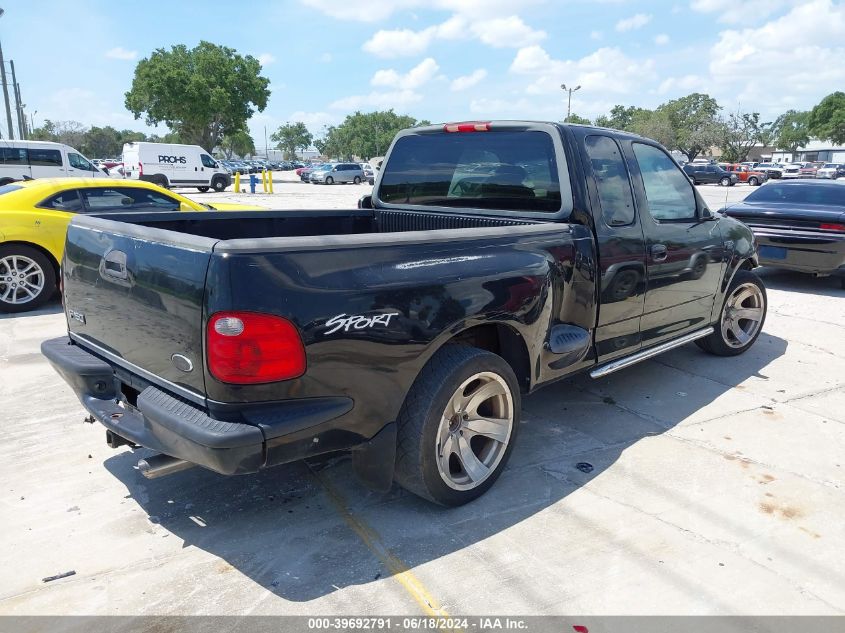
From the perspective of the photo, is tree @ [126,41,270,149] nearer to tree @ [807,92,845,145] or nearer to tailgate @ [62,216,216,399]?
tailgate @ [62,216,216,399]

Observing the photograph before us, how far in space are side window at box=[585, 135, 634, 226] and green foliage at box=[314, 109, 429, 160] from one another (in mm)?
103403

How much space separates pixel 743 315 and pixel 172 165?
95.0ft

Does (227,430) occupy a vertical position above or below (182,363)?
below

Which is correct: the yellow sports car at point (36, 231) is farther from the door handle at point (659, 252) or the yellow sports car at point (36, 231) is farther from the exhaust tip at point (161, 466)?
the exhaust tip at point (161, 466)

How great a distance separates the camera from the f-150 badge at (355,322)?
252 centimetres

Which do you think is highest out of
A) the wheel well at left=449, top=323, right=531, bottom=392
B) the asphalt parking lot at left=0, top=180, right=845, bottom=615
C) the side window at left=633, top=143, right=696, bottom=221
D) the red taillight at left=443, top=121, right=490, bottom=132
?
the red taillight at left=443, top=121, right=490, bottom=132

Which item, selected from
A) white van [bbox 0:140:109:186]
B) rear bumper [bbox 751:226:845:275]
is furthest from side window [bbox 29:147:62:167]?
rear bumper [bbox 751:226:845:275]

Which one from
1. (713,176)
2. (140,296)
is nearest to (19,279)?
(140,296)

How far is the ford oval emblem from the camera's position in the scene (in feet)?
8.27

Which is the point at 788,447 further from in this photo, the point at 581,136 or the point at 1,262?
the point at 1,262

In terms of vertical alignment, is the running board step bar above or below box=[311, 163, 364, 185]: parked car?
below

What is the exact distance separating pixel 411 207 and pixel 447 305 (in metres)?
1.92

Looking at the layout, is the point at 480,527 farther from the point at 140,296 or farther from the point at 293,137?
the point at 293,137

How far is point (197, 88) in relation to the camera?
163ft
